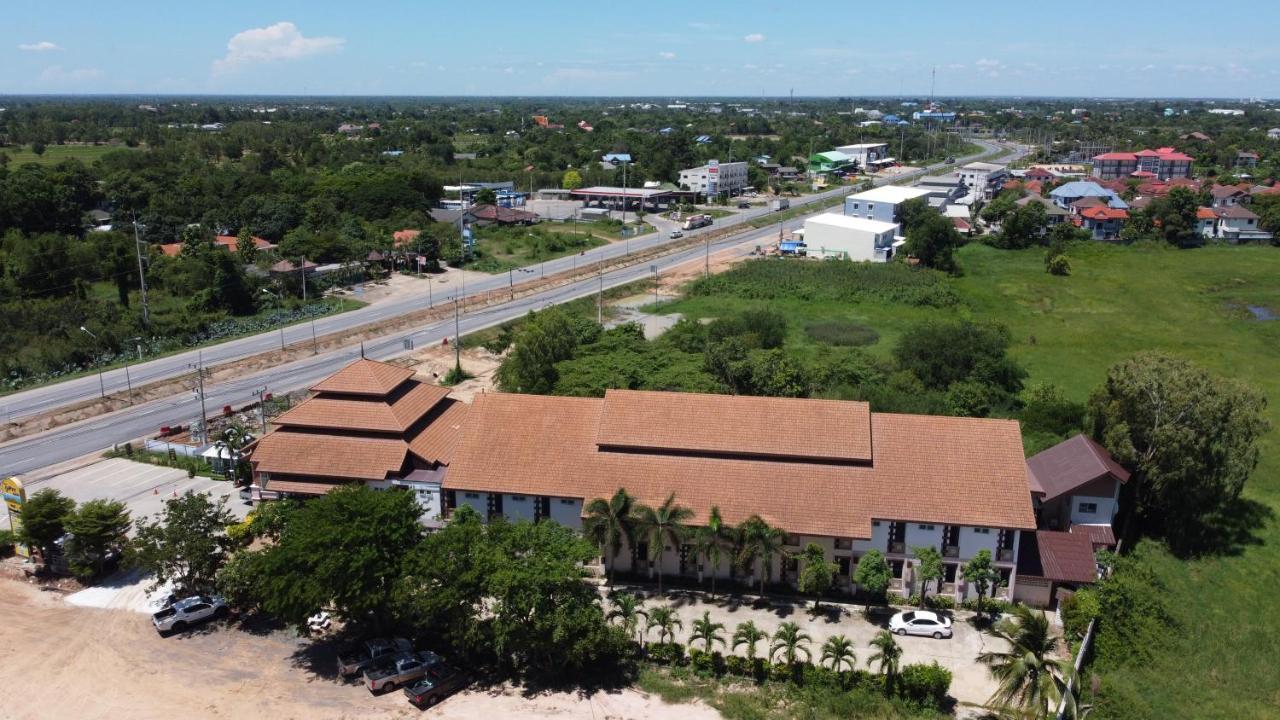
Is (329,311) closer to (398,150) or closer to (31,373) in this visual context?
(31,373)

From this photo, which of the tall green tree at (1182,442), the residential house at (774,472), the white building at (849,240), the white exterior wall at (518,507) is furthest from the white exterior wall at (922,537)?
the white building at (849,240)

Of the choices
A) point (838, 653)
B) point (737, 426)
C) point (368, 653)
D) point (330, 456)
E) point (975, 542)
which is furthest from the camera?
point (330, 456)

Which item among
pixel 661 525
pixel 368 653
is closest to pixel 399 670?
pixel 368 653

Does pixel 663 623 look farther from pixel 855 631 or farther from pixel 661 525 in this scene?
pixel 855 631

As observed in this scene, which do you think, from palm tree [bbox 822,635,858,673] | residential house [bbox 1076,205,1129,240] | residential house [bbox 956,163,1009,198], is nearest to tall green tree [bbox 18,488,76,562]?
palm tree [bbox 822,635,858,673]

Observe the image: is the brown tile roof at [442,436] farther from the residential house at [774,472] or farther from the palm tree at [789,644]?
the palm tree at [789,644]

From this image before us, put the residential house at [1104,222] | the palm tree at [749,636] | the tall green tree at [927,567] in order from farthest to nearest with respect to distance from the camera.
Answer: the residential house at [1104,222], the tall green tree at [927,567], the palm tree at [749,636]
